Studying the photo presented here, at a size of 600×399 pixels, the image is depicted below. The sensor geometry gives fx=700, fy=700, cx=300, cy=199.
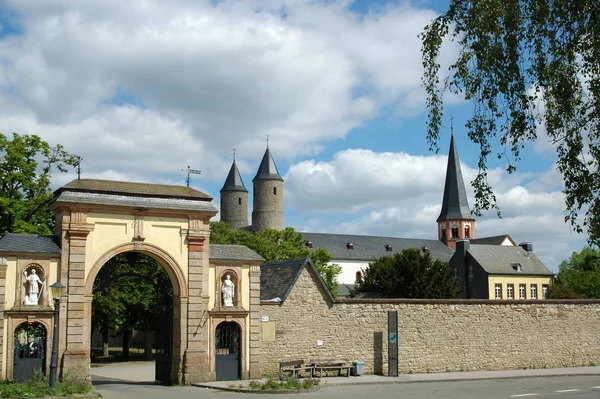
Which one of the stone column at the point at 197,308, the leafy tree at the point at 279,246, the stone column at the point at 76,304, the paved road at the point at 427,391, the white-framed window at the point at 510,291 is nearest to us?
the paved road at the point at 427,391

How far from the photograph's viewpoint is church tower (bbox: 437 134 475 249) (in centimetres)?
10476

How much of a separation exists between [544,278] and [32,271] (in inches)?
2772

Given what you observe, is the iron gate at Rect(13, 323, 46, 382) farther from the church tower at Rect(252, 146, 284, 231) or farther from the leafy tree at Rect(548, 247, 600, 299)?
the church tower at Rect(252, 146, 284, 231)

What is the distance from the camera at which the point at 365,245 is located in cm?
10606

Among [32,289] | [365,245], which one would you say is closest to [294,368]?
[32,289]

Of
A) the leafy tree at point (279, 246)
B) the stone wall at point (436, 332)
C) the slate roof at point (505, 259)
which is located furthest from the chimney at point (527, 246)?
the stone wall at point (436, 332)

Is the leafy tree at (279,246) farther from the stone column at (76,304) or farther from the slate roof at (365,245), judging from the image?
the stone column at (76,304)

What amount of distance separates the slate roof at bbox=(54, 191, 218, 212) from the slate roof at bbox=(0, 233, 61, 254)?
129 centimetres

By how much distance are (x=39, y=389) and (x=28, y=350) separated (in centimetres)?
339

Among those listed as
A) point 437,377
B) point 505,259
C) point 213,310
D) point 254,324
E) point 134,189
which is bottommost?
point 437,377

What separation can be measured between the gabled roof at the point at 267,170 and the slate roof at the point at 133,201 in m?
84.1

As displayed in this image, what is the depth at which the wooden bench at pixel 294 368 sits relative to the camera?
22844 mm

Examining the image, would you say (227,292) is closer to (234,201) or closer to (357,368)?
(357,368)

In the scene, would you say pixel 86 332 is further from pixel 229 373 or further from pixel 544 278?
pixel 544 278
